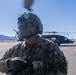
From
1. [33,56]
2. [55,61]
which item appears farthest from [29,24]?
[55,61]

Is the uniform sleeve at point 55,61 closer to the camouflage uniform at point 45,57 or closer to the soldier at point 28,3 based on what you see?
the camouflage uniform at point 45,57

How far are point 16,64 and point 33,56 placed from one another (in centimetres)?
26

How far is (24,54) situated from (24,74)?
23cm

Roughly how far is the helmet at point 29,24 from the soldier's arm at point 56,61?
0.78 feet

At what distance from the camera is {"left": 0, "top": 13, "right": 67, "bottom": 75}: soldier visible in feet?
8.87

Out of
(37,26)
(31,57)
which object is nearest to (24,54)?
(31,57)

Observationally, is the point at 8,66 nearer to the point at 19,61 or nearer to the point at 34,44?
the point at 19,61

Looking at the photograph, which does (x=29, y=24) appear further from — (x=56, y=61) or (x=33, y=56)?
(x=56, y=61)

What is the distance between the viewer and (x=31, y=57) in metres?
2.85

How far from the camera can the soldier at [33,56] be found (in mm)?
2703

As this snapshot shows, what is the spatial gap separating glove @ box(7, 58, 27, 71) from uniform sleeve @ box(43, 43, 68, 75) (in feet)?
0.81

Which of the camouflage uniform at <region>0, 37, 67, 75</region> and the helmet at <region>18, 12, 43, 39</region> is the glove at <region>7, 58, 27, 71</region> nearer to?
the camouflage uniform at <region>0, 37, 67, 75</region>

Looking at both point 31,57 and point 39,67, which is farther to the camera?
point 31,57

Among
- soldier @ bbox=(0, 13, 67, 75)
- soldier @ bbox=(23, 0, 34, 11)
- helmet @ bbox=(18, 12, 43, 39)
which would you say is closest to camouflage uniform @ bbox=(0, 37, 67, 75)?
soldier @ bbox=(0, 13, 67, 75)
